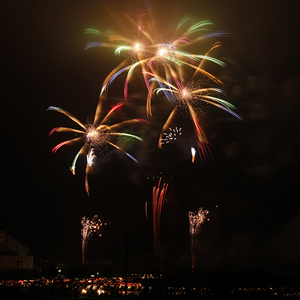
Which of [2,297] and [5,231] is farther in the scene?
[5,231]

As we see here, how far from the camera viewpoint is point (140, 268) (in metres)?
63.4

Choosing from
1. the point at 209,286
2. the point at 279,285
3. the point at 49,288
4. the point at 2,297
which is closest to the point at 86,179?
the point at 49,288

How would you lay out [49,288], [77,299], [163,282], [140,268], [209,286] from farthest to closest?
[140,268], [163,282], [209,286], [49,288], [77,299]

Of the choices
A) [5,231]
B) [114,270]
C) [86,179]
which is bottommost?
[114,270]

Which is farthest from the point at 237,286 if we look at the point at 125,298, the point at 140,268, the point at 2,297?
the point at 140,268

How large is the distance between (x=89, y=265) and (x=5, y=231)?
642 inches

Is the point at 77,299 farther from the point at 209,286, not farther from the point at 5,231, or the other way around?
the point at 5,231

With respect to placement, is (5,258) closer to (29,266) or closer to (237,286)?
(29,266)

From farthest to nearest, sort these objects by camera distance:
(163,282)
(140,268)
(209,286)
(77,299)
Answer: (140,268), (163,282), (209,286), (77,299)

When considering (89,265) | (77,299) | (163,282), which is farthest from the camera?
(89,265)

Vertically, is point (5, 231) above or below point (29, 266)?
above

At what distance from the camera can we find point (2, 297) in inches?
1139

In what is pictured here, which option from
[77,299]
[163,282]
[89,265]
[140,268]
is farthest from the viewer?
[89,265]

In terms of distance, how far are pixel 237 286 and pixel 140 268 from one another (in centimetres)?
2844
